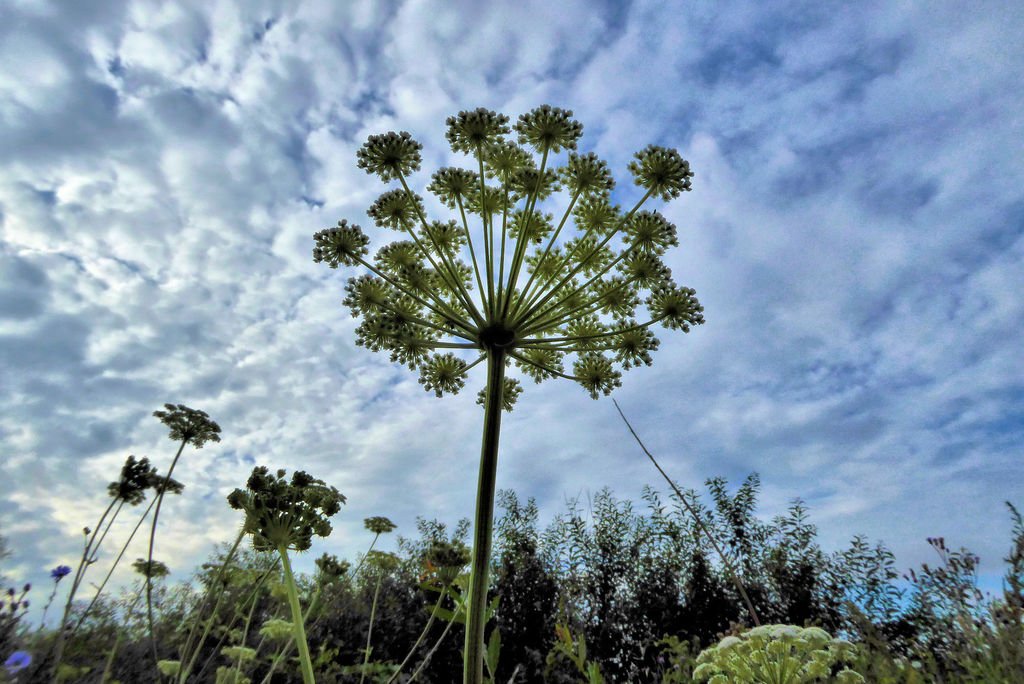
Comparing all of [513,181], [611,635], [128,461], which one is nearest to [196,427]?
[128,461]

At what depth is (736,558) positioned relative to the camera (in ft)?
37.5

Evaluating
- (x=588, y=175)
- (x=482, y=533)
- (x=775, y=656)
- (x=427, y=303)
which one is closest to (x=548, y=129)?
(x=588, y=175)

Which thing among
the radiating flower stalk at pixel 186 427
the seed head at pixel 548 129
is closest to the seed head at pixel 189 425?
the radiating flower stalk at pixel 186 427

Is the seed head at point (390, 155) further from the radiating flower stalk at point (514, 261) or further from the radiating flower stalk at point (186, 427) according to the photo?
the radiating flower stalk at point (186, 427)

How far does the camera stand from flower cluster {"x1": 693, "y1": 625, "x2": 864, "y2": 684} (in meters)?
2.98

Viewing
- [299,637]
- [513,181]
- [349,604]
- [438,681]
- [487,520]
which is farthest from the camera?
[349,604]

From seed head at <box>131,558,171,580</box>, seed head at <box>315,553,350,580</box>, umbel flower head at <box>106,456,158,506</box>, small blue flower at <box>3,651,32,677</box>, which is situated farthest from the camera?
seed head at <box>131,558,171,580</box>

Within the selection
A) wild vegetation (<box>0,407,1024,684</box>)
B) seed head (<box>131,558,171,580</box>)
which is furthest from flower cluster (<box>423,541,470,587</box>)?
seed head (<box>131,558,171,580</box>)

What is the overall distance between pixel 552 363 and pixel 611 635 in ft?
24.9

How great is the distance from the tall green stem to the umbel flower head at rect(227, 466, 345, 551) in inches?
24.1

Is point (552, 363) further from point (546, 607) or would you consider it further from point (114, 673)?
point (546, 607)

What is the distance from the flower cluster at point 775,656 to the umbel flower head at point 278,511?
90.7 inches

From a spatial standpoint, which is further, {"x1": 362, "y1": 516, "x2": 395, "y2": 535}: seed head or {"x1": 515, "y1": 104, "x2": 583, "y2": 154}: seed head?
{"x1": 362, "y1": 516, "x2": 395, "y2": 535}: seed head

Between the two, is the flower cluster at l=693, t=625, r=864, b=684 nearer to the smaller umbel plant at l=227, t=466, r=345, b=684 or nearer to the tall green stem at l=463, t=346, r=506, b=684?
the tall green stem at l=463, t=346, r=506, b=684
